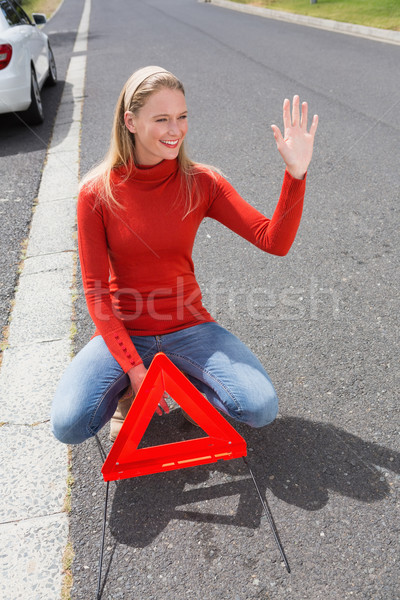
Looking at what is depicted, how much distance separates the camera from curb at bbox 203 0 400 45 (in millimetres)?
13086

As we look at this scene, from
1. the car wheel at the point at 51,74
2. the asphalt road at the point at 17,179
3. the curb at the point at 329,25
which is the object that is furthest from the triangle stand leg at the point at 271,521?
the curb at the point at 329,25

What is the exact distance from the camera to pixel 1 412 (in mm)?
2760

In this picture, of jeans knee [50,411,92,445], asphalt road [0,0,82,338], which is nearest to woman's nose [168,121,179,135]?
jeans knee [50,411,92,445]

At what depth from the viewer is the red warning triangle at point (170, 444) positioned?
2.18m

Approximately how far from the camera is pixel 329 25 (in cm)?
1565

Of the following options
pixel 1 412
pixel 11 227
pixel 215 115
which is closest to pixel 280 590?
pixel 1 412

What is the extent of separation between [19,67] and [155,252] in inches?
199

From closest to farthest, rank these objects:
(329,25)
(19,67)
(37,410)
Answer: (37,410), (19,67), (329,25)

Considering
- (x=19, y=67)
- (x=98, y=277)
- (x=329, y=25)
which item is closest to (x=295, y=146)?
(x=98, y=277)

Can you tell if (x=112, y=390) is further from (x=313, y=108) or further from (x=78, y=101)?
(x=78, y=101)

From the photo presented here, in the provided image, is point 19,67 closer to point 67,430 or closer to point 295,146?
point 295,146

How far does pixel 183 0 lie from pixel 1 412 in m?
29.9

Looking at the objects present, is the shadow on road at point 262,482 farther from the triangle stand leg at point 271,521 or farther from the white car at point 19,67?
the white car at point 19,67

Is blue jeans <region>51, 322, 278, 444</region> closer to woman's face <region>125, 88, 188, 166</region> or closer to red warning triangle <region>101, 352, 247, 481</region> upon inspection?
red warning triangle <region>101, 352, 247, 481</region>
